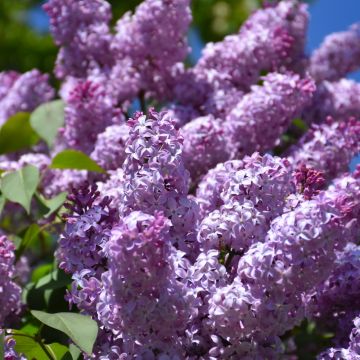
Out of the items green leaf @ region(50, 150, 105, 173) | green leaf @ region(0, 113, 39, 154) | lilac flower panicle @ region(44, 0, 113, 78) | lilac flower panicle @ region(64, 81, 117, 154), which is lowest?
green leaf @ region(50, 150, 105, 173)

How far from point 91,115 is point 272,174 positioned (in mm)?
778

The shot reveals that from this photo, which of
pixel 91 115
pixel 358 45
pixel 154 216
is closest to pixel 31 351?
pixel 154 216

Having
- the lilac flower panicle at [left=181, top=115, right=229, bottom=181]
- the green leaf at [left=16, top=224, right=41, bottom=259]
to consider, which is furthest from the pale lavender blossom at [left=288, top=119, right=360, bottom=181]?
the green leaf at [left=16, top=224, right=41, bottom=259]

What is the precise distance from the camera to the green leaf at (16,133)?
2318 millimetres

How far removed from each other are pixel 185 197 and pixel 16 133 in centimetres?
102

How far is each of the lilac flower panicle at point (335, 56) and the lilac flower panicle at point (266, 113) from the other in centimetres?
52

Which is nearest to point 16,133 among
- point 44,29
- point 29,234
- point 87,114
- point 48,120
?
point 48,120

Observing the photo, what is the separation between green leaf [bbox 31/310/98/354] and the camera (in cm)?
137

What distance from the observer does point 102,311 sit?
138 centimetres

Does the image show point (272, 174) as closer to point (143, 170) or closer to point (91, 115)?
point (143, 170)

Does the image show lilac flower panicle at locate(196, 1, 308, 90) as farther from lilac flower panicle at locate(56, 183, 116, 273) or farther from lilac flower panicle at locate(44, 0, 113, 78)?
lilac flower panicle at locate(56, 183, 116, 273)

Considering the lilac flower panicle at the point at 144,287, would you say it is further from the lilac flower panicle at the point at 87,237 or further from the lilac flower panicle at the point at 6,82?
the lilac flower panicle at the point at 6,82

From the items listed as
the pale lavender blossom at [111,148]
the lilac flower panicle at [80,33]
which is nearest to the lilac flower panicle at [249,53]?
the lilac flower panicle at [80,33]

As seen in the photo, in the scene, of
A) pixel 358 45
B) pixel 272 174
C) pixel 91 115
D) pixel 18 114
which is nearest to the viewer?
pixel 272 174
